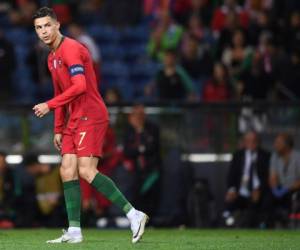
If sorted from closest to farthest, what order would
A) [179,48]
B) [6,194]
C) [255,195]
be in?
[255,195] < [6,194] < [179,48]

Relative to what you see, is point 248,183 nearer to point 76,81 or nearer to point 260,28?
point 260,28

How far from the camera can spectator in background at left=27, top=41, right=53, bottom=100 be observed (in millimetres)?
Result: 19703

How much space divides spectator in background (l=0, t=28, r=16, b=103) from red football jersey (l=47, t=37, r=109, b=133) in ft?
27.8

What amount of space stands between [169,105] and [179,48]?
2.87 meters

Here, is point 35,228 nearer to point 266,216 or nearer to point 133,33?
point 266,216

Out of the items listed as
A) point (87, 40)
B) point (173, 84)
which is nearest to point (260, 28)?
point (173, 84)

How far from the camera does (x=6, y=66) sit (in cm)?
1923

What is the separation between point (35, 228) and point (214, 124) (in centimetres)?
308

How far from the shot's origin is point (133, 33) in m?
21.2

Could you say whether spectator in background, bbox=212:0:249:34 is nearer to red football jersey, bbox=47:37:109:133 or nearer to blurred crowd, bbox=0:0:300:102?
blurred crowd, bbox=0:0:300:102

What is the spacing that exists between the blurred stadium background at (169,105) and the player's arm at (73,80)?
6052mm

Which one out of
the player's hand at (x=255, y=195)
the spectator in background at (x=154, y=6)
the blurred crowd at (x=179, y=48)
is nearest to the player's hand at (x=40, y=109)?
the player's hand at (x=255, y=195)

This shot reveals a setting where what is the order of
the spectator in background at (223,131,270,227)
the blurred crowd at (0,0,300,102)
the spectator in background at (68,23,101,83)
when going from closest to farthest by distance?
1. the spectator in background at (223,131,270,227)
2. the blurred crowd at (0,0,300,102)
3. the spectator in background at (68,23,101,83)

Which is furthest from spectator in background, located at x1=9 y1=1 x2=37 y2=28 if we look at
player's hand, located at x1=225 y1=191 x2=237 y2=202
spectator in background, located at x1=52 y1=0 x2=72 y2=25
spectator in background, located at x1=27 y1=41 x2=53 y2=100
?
player's hand, located at x1=225 y1=191 x2=237 y2=202
